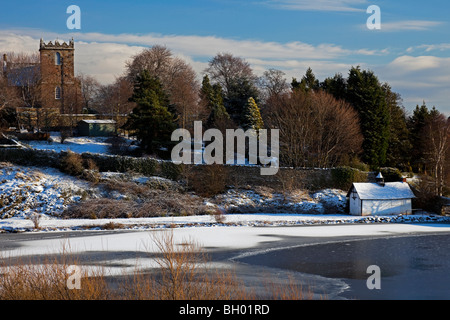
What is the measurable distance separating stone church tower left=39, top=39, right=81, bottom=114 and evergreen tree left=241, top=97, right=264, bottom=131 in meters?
22.1

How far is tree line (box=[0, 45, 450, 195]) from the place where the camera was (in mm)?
41688

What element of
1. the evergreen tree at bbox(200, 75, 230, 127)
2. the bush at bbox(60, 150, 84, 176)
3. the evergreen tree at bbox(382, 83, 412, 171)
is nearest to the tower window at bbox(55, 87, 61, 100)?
the evergreen tree at bbox(200, 75, 230, 127)

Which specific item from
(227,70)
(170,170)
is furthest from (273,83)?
(170,170)

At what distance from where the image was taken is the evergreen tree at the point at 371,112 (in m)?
44.3

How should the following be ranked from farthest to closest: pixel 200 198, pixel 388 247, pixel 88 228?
pixel 200 198, pixel 88 228, pixel 388 247

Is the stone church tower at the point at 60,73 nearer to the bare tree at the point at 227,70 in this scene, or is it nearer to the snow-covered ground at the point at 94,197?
the bare tree at the point at 227,70

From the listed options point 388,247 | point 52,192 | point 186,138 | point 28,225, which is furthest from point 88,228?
point 186,138

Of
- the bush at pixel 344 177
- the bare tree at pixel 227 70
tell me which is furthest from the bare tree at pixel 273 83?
the bush at pixel 344 177

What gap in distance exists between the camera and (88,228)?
28.4m

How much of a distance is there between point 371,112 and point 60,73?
35.2 metres

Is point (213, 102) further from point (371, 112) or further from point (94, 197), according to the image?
point (94, 197)

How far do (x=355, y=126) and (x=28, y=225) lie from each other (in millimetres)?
25475
